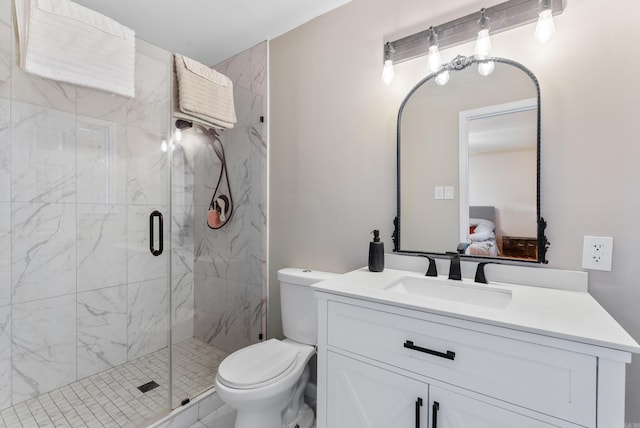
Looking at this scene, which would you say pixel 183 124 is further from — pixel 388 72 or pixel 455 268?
pixel 455 268

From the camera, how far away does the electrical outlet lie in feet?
3.60

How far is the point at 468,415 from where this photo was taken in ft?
2.89

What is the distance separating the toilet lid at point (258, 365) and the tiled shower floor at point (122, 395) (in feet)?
1.79

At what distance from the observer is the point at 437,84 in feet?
4.74

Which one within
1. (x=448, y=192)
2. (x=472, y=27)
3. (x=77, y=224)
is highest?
(x=472, y=27)

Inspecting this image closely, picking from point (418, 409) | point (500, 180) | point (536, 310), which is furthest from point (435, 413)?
point (500, 180)

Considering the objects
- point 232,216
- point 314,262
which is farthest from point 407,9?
point 232,216

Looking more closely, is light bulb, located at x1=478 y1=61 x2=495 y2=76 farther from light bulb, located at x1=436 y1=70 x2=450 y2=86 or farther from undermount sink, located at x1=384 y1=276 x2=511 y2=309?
undermount sink, located at x1=384 y1=276 x2=511 y2=309

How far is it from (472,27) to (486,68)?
198 mm

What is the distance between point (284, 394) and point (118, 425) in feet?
3.20

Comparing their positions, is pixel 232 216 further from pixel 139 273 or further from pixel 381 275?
pixel 381 275

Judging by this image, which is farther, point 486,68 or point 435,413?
point 486,68

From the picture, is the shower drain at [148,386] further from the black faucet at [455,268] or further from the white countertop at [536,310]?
the black faucet at [455,268]

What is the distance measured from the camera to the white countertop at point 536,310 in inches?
29.1
